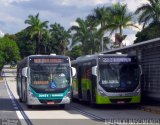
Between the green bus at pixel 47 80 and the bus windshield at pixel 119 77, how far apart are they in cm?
179

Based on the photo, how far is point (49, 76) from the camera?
2633cm

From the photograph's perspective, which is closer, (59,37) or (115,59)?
(115,59)

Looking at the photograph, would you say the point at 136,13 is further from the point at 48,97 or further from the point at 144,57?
the point at 48,97

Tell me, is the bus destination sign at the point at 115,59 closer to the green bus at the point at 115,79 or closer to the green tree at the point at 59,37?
the green bus at the point at 115,79

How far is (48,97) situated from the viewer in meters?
26.1

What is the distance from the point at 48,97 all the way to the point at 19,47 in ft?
340

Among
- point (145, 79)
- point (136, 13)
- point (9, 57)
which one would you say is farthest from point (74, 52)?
point (145, 79)

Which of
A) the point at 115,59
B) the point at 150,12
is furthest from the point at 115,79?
the point at 150,12

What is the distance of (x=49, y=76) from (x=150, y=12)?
20.7 meters

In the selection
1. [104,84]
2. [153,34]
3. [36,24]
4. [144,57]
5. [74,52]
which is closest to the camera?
[104,84]

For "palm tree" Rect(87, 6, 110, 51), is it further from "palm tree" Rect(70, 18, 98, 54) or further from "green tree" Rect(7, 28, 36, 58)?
"green tree" Rect(7, 28, 36, 58)

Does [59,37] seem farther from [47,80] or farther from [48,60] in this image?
[47,80]

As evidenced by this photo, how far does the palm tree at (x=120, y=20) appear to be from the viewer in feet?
170

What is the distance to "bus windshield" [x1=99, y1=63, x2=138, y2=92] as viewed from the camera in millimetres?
25969
